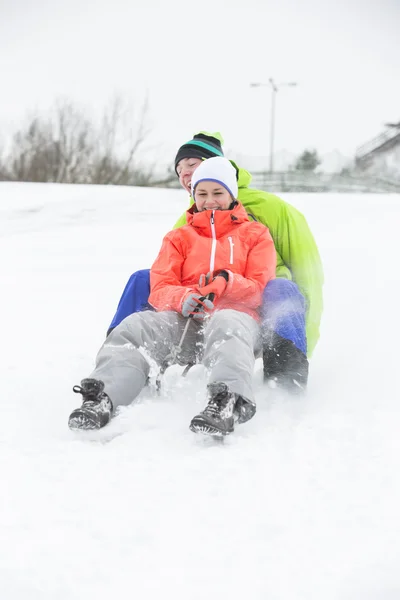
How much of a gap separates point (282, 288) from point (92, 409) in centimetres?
96

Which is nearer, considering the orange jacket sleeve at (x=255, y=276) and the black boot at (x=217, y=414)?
the black boot at (x=217, y=414)

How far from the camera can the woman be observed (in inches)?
83.5

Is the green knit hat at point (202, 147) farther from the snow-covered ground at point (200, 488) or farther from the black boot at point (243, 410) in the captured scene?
the black boot at point (243, 410)

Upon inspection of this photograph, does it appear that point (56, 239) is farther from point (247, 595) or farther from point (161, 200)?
point (247, 595)

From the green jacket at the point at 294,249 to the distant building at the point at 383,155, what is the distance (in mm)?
35120

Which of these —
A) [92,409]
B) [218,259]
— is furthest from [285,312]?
[92,409]

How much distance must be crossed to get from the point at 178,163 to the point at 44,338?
126 cm

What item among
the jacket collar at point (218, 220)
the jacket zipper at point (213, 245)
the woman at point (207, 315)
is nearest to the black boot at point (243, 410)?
the woman at point (207, 315)

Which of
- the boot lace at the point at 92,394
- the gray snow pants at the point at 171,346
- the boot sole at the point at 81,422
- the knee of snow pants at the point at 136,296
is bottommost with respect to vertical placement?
the boot sole at the point at 81,422

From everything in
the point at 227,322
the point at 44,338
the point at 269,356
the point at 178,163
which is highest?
the point at 178,163

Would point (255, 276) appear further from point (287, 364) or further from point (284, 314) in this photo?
point (287, 364)

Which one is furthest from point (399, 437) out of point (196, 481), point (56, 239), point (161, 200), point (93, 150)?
point (93, 150)

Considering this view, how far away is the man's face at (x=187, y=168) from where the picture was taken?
3457 mm

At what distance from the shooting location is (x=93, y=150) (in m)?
24.3
